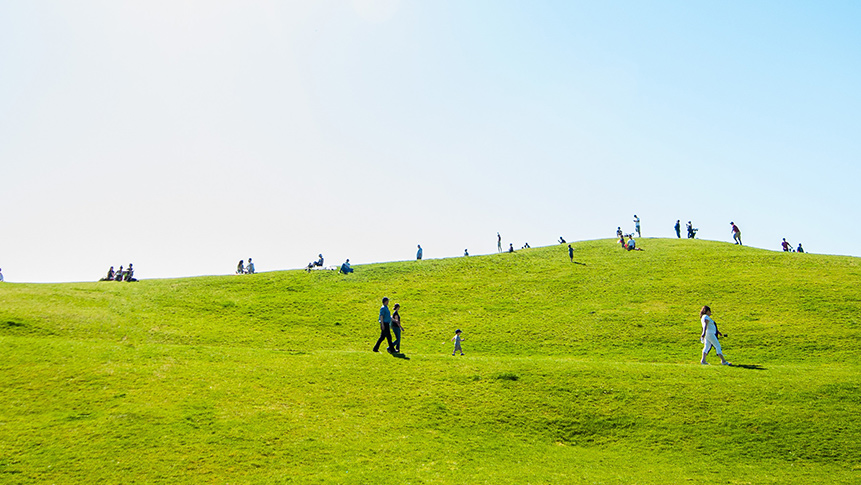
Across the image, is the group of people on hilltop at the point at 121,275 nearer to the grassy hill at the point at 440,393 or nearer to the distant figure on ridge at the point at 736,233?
the grassy hill at the point at 440,393

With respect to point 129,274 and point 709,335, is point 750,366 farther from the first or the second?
point 129,274

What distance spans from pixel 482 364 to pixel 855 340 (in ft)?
82.0

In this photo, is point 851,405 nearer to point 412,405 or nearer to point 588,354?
point 588,354

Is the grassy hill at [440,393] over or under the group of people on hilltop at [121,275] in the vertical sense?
under

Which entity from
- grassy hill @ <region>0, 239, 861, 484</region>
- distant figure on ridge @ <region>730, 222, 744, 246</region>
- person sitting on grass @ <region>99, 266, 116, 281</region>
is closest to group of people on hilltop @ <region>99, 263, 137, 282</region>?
person sitting on grass @ <region>99, 266, 116, 281</region>

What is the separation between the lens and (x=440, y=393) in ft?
77.0

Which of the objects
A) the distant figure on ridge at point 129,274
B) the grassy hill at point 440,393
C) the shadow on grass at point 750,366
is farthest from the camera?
the distant figure on ridge at point 129,274

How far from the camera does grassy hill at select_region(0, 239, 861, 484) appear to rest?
57.9 feet

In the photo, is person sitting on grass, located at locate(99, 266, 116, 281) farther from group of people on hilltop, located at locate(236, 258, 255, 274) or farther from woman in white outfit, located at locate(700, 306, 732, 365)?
woman in white outfit, located at locate(700, 306, 732, 365)

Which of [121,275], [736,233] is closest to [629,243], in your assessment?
[736,233]

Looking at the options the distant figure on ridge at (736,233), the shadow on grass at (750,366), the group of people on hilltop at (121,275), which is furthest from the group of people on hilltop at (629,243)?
the group of people on hilltop at (121,275)

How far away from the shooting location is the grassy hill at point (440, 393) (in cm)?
1766

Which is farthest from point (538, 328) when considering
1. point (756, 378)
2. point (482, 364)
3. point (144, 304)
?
point (144, 304)

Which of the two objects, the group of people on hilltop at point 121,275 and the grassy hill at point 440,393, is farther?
the group of people on hilltop at point 121,275
